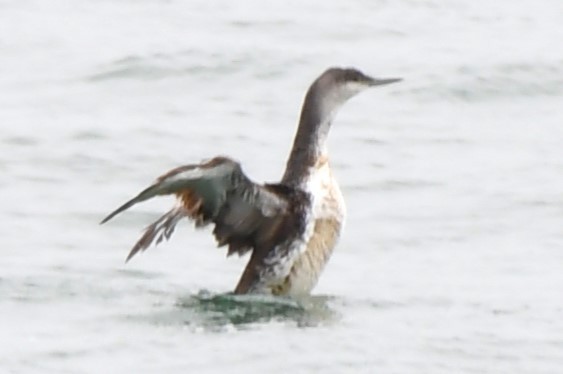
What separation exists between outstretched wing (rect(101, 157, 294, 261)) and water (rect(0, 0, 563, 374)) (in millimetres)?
382

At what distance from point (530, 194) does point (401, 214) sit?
1097mm

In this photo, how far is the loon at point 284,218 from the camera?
10977 millimetres

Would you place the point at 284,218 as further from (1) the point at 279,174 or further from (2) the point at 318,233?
(1) the point at 279,174

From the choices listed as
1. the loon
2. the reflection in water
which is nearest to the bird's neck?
the loon

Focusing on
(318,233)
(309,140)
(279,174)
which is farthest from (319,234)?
(279,174)

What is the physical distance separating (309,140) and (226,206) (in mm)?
810

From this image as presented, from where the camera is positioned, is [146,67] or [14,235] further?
→ [146,67]

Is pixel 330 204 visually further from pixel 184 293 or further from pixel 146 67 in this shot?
pixel 146 67

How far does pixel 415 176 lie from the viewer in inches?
600

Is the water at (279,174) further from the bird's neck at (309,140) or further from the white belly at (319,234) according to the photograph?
the bird's neck at (309,140)

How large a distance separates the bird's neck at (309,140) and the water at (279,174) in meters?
0.74

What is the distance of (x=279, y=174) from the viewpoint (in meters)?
15.3

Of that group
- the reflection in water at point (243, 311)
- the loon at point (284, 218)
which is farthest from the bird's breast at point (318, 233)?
the reflection in water at point (243, 311)

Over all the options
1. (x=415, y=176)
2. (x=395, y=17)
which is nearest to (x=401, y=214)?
(x=415, y=176)
